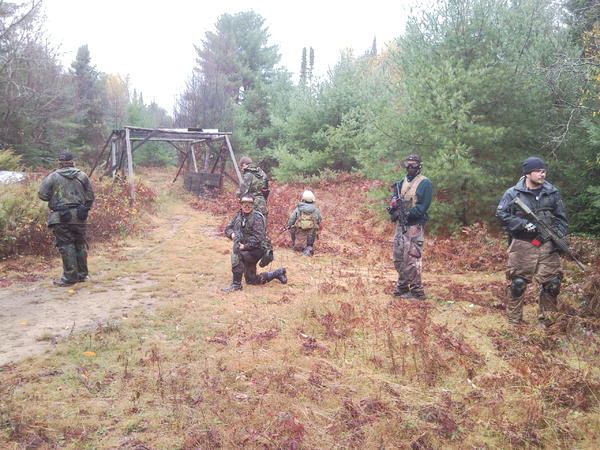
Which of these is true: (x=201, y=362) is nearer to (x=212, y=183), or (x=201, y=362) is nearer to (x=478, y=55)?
(x=478, y=55)

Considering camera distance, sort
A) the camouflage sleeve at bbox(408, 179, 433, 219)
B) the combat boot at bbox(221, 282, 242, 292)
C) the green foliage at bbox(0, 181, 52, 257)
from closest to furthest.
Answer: the camouflage sleeve at bbox(408, 179, 433, 219)
the combat boot at bbox(221, 282, 242, 292)
the green foliage at bbox(0, 181, 52, 257)

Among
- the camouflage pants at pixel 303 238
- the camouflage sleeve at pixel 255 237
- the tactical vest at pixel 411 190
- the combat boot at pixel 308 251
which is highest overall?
the tactical vest at pixel 411 190

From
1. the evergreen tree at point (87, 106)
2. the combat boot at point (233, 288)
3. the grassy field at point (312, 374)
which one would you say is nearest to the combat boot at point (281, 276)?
the grassy field at point (312, 374)

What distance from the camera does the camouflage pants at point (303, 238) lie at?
423 inches

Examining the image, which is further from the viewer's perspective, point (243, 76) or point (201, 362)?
point (243, 76)

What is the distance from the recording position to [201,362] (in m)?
4.68

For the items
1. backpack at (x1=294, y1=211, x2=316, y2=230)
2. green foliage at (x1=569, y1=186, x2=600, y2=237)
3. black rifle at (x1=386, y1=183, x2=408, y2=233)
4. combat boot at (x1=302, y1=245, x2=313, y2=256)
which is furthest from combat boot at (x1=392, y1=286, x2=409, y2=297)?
green foliage at (x1=569, y1=186, x2=600, y2=237)

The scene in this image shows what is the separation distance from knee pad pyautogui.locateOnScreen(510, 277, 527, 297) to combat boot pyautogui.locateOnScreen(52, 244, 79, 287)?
6998 mm

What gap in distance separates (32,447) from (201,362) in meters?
1.76

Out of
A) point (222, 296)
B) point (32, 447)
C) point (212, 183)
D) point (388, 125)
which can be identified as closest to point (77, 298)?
point (222, 296)

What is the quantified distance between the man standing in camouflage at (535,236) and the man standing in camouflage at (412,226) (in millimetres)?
1224

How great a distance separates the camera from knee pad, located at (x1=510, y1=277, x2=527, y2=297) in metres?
5.68

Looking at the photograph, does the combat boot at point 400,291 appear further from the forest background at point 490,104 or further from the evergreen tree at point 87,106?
the evergreen tree at point 87,106

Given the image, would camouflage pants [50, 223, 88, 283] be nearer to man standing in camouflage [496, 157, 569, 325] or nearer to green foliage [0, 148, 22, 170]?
man standing in camouflage [496, 157, 569, 325]
